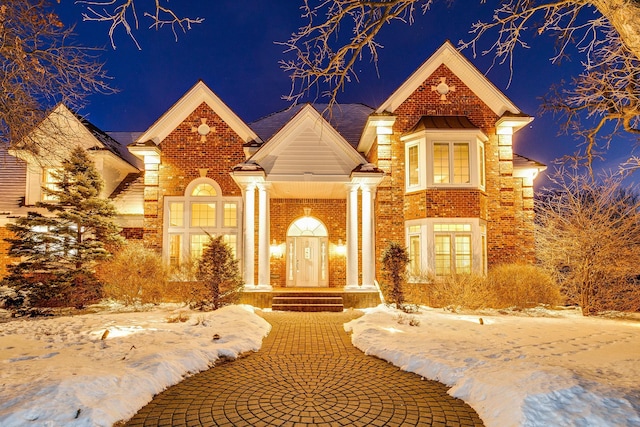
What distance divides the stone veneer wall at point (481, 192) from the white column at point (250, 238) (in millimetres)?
4452

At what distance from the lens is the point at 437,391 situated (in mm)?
5074

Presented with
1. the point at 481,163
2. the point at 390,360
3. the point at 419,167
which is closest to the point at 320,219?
the point at 419,167

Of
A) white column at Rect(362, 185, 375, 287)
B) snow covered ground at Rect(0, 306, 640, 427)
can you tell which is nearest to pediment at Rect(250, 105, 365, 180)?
white column at Rect(362, 185, 375, 287)

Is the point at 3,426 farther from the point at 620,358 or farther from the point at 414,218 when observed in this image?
the point at 414,218

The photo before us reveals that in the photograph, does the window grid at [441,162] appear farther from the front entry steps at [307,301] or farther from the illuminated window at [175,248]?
the illuminated window at [175,248]

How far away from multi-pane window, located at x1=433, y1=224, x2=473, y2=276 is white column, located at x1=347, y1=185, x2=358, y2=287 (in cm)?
282

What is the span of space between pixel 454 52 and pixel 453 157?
3.96 meters

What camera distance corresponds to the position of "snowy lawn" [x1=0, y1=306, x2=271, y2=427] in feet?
→ 12.9

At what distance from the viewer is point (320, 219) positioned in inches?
631

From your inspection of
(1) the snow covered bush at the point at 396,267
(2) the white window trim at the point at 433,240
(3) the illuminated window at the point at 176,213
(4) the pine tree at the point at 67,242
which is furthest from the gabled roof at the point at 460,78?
(4) the pine tree at the point at 67,242

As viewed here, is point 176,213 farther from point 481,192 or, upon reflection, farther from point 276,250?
point 481,192

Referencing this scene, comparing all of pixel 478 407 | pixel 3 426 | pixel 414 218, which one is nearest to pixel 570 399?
pixel 478 407

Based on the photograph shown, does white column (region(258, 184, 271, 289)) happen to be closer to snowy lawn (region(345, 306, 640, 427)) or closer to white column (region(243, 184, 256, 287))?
white column (region(243, 184, 256, 287))

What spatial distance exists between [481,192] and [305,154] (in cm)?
618
